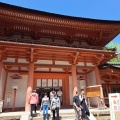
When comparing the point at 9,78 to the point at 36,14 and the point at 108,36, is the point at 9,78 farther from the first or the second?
the point at 108,36

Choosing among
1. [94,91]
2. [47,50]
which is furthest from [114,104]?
[47,50]

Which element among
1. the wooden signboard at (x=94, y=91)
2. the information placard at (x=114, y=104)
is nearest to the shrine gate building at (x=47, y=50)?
the wooden signboard at (x=94, y=91)

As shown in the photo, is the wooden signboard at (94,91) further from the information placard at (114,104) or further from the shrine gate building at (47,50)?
the information placard at (114,104)

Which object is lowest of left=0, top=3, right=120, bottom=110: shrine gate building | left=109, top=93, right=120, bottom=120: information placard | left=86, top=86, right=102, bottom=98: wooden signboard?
left=109, top=93, right=120, bottom=120: information placard

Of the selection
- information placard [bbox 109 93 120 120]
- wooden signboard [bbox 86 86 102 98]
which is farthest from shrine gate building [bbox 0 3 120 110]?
information placard [bbox 109 93 120 120]

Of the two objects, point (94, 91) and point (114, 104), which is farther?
point (94, 91)

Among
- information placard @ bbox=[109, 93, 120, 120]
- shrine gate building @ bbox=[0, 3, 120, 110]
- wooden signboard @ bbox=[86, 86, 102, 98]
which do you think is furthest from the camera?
shrine gate building @ bbox=[0, 3, 120, 110]

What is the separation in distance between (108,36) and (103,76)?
163 inches

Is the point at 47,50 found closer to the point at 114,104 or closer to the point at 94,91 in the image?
the point at 94,91

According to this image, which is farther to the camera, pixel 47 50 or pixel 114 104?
pixel 47 50

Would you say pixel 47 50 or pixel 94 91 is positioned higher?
pixel 47 50

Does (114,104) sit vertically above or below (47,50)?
below

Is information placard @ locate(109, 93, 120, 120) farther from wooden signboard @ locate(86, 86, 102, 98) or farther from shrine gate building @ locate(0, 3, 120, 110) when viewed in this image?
shrine gate building @ locate(0, 3, 120, 110)

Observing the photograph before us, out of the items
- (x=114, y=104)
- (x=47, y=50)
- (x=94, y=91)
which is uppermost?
(x=47, y=50)
